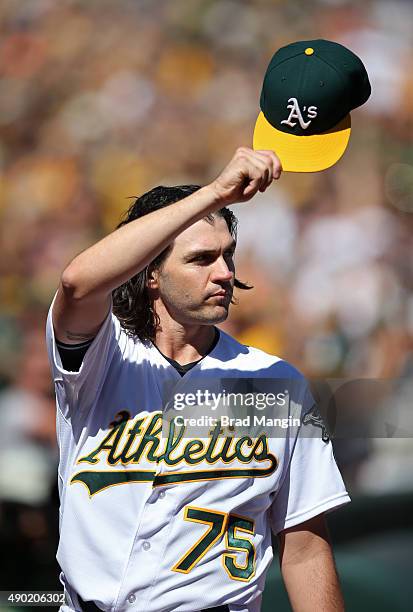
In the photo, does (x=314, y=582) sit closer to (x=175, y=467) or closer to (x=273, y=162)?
(x=175, y=467)

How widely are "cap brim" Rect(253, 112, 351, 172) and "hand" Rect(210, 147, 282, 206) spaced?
0.60 ft

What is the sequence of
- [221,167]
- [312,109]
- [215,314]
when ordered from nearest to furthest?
1. [312,109]
2. [215,314]
3. [221,167]

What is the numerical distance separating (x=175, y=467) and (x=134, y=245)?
48cm

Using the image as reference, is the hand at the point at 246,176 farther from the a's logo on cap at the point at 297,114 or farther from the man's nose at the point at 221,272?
the man's nose at the point at 221,272

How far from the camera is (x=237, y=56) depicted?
320cm

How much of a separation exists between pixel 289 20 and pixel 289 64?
177cm

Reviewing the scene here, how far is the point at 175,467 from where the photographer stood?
157cm

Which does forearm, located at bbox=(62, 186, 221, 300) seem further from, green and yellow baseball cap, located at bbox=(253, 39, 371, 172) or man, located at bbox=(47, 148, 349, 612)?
green and yellow baseball cap, located at bbox=(253, 39, 371, 172)

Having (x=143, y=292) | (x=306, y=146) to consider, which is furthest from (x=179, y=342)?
(x=306, y=146)

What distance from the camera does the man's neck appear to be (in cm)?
171

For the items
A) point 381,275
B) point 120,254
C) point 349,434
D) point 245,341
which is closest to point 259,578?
point 120,254

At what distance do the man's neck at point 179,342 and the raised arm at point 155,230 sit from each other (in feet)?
1.17

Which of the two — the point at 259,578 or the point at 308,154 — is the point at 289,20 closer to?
the point at 308,154

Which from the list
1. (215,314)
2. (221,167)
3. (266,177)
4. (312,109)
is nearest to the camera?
(266,177)
